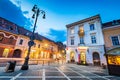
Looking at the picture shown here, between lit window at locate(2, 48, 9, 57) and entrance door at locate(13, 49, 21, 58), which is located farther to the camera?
entrance door at locate(13, 49, 21, 58)

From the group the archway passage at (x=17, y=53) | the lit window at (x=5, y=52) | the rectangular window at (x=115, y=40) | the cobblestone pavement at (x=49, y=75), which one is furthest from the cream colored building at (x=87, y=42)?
the lit window at (x=5, y=52)

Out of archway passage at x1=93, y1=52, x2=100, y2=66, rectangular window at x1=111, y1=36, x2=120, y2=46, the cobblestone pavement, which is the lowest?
the cobblestone pavement

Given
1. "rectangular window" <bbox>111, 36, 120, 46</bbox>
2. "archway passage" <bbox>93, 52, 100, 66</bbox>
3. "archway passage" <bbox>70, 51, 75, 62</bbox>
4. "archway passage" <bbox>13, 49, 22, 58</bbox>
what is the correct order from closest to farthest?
"rectangular window" <bbox>111, 36, 120, 46</bbox>
"archway passage" <bbox>93, 52, 100, 66</bbox>
"archway passage" <bbox>70, 51, 75, 62</bbox>
"archway passage" <bbox>13, 49, 22, 58</bbox>

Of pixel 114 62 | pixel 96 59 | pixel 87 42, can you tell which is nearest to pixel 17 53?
pixel 87 42

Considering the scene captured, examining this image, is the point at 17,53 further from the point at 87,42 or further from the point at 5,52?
the point at 87,42

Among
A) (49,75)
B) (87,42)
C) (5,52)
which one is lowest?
(49,75)

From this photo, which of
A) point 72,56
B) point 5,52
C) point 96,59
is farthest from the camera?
point 72,56

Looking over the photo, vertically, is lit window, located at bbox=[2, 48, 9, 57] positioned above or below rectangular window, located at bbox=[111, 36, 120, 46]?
below

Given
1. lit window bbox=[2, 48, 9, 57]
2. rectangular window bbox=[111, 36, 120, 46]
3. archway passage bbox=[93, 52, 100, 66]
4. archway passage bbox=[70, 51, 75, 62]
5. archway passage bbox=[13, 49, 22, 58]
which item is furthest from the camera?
archway passage bbox=[13, 49, 22, 58]

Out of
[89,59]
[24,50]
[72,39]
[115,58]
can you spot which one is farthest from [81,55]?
[24,50]

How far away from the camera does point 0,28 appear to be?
62.8ft

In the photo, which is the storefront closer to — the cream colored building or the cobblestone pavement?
the cobblestone pavement

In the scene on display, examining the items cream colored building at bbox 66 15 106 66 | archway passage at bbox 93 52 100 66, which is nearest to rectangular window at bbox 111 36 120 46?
cream colored building at bbox 66 15 106 66

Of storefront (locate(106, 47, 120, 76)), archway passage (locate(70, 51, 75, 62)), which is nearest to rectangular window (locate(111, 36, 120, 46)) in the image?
storefront (locate(106, 47, 120, 76))
